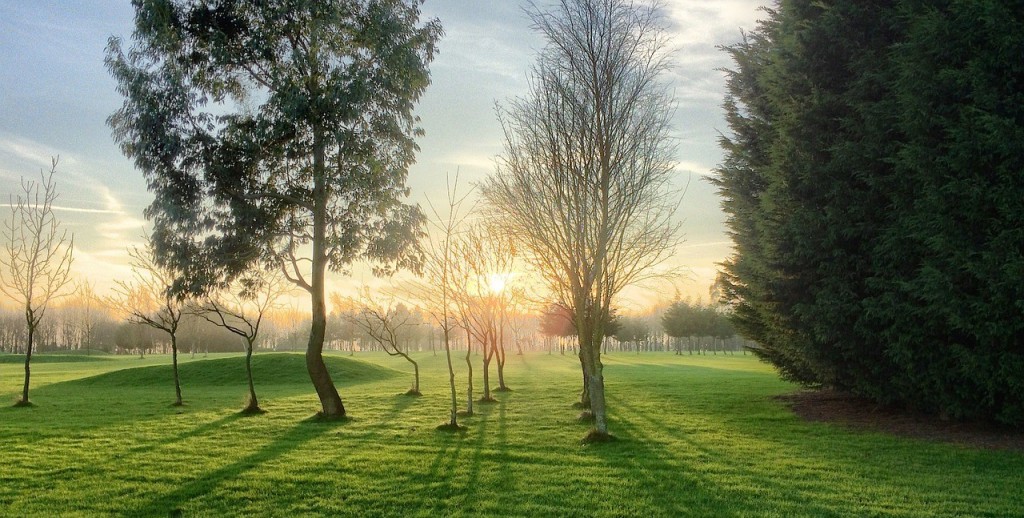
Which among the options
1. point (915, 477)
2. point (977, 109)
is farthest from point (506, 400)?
point (977, 109)

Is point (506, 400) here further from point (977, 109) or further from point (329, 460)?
point (977, 109)

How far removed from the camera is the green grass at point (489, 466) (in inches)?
296

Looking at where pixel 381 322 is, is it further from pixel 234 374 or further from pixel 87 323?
pixel 87 323

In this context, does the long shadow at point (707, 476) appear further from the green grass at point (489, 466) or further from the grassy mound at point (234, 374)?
the grassy mound at point (234, 374)

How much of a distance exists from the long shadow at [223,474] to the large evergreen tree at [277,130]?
2744mm

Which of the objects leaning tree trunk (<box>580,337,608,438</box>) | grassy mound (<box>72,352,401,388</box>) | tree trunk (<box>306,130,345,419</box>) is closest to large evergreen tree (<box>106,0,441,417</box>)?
tree trunk (<box>306,130,345,419</box>)

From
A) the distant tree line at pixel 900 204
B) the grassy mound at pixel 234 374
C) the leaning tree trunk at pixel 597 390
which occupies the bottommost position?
the grassy mound at pixel 234 374

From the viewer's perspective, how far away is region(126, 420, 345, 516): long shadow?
297 inches

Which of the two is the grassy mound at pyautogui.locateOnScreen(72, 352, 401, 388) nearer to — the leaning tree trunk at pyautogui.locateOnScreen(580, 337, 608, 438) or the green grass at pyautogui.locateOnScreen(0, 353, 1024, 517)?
the green grass at pyautogui.locateOnScreen(0, 353, 1024, 517)

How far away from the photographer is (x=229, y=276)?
1744cm

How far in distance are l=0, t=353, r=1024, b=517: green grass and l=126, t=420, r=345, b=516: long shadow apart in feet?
0.13

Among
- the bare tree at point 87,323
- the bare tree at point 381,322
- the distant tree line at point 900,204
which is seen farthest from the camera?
the bare tree at point 87,323

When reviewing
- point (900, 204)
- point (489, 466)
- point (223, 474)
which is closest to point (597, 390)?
point (489, 466)

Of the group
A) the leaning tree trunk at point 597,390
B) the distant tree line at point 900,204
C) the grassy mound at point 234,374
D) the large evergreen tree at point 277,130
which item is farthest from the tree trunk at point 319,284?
the grassy mound at point 234,374
